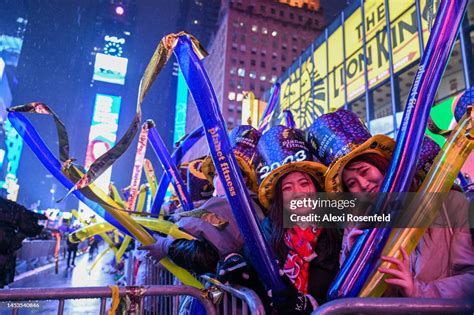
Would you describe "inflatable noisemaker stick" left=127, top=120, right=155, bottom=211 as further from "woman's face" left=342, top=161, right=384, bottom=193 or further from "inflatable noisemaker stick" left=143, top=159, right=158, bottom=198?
"woman's face" left=342, top=161, right=384, bottom=193

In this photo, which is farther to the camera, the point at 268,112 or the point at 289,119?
the point at 268,112

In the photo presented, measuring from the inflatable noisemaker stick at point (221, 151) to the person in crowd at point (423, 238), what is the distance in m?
0.44

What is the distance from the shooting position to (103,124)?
162ft

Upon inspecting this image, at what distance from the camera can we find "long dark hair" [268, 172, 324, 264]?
1838mm

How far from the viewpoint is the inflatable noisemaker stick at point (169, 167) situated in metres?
3.42

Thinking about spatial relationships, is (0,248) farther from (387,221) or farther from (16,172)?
(16,172)

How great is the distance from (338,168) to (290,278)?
636 mm

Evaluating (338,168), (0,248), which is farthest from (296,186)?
(0,248)

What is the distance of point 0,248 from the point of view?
5242 millimetres

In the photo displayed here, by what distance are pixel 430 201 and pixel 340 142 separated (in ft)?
2.02

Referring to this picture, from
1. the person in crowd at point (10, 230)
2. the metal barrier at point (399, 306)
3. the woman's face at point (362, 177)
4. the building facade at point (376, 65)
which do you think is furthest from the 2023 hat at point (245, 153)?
the building facade at point (376, 65)

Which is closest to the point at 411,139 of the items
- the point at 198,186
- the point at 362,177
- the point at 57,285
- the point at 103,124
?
the point at 362,177

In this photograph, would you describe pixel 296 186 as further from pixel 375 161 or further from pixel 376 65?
pixel 376 65

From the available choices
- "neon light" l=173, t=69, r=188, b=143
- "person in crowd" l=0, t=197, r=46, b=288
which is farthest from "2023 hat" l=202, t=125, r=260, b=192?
"neon light" l=173, t=69, r=188, b=143
